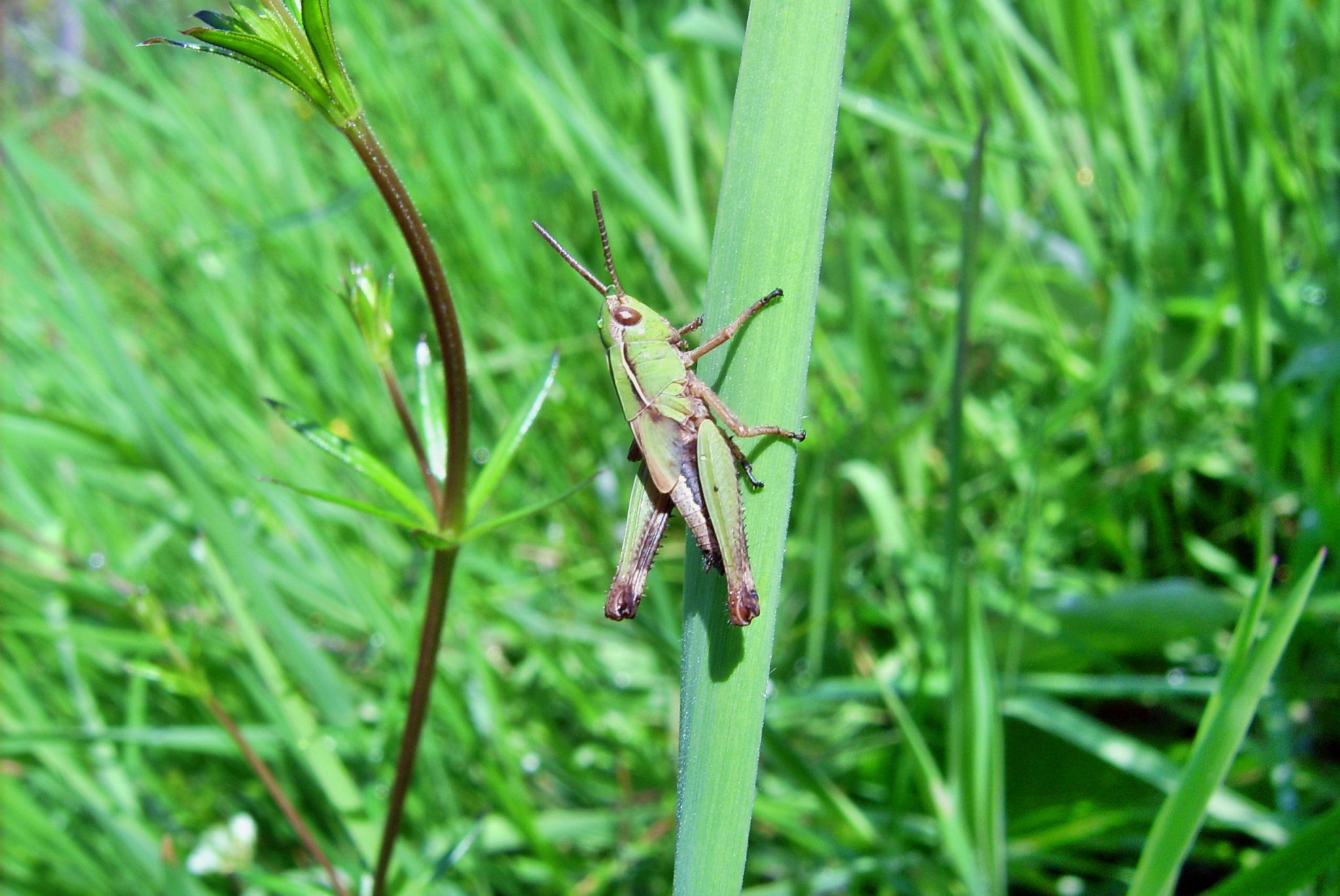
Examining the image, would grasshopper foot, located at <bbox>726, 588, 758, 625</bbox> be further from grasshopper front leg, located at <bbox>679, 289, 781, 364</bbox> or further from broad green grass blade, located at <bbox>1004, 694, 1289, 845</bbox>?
broad green grass blade, located at <bbox>1004, 694, 1289, 845</bbox>

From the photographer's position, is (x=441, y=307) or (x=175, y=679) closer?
(x=441, y=307)

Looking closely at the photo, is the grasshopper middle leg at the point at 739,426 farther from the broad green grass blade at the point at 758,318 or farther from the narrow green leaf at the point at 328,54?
the narrow green leaf at the point at 328,54

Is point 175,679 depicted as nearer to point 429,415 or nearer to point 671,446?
point 429,415

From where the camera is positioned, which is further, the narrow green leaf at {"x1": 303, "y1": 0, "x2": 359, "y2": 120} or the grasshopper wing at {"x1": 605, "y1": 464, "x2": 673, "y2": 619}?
the grasshopper wing at {"x1": 605, "y1": 464, "x2": 673, "y2": 619}

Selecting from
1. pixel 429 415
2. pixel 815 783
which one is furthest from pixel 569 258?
pixel 815 783

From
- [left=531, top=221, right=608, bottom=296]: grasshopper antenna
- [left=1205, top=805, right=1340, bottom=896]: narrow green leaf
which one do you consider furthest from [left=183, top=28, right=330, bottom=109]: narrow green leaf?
[left=1205, top=805, right=1340, bottom=896]: narrow green leaf
